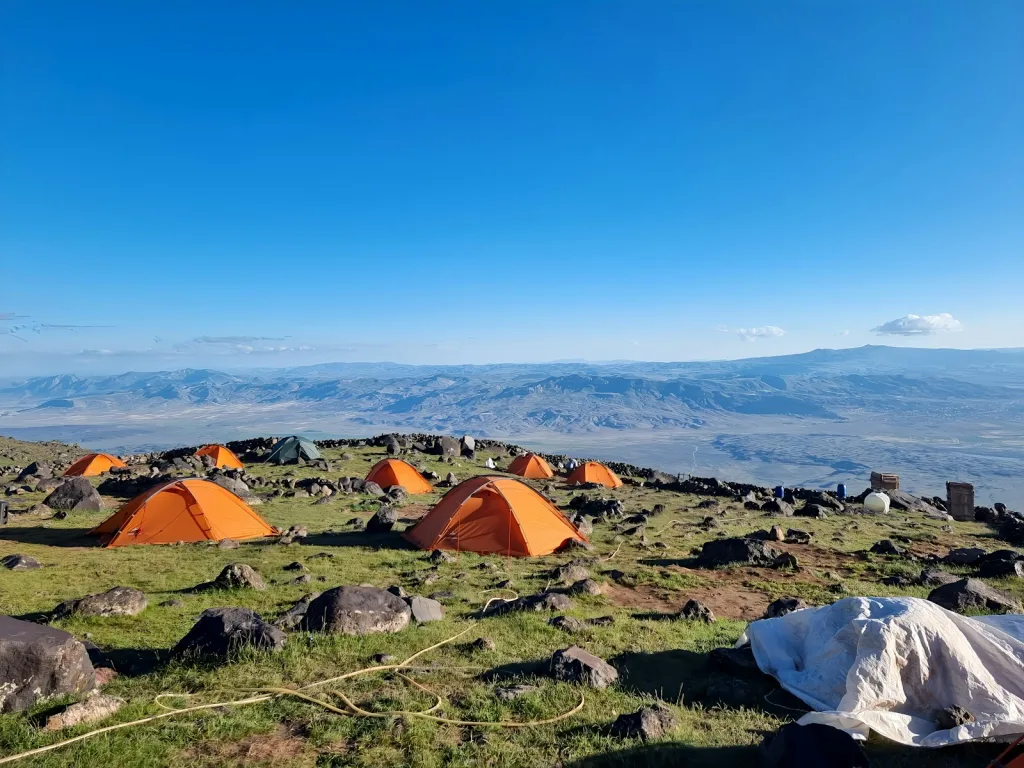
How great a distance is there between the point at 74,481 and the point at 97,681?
18215 mm

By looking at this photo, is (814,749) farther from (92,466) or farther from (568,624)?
(92,466)

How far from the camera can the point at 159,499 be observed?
16453 mm

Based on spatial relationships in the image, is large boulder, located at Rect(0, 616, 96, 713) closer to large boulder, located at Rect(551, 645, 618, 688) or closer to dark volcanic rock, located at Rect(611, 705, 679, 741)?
large boulder, located at Rect(551, 645, 618, 688)

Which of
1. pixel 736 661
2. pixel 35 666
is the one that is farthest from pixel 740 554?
pixel 35 666

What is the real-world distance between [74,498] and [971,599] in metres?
26.4

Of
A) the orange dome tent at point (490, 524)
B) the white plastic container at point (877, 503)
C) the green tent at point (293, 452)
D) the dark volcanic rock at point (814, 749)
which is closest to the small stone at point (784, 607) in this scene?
the dark volcanic rock at point (814, 749)

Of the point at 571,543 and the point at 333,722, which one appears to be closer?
the point at 333,722

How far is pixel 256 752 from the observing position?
5.59 m

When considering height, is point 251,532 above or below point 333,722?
below

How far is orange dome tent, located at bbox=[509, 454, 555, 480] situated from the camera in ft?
118

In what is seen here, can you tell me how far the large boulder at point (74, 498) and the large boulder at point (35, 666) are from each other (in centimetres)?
1696

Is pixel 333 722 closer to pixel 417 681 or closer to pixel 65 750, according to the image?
pixel 417 681

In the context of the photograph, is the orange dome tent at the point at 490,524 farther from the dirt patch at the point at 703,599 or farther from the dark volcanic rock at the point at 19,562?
the dark volcanic rock at the point at 19,562

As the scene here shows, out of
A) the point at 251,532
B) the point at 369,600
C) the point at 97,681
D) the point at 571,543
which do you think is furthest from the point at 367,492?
the point at 97,681
